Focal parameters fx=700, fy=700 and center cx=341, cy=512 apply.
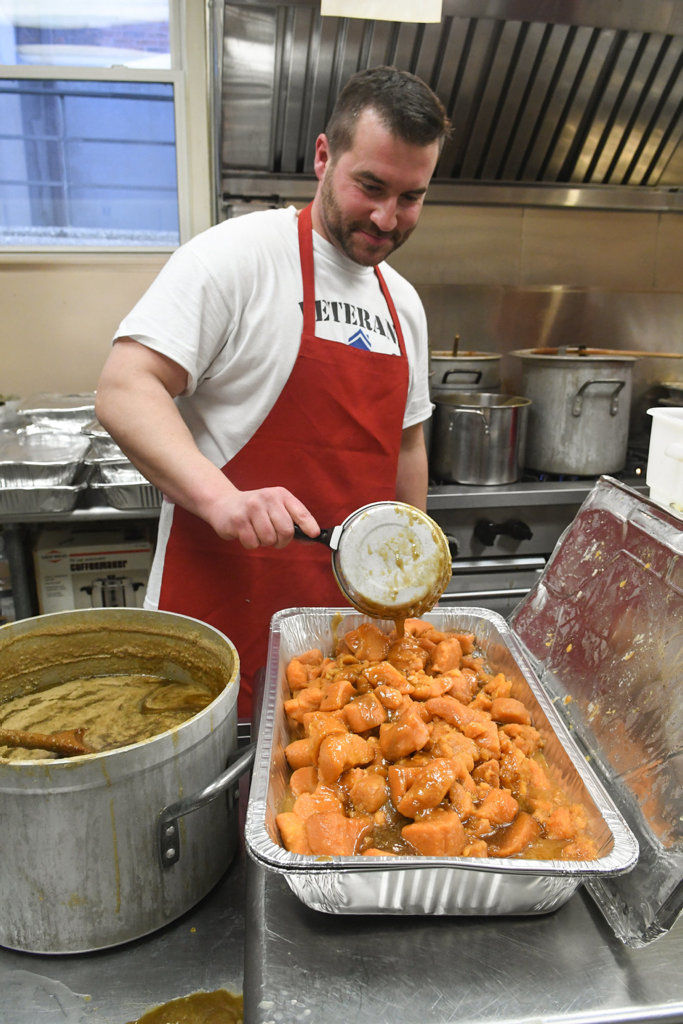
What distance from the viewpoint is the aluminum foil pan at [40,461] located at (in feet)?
7.76

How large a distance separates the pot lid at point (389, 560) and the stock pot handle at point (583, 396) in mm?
1744

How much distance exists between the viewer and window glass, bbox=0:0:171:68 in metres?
3.19

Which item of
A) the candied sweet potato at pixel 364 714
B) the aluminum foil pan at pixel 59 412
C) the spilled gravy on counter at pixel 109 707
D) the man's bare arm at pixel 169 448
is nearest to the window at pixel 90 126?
the aluminum foil pan at pixel 59 412

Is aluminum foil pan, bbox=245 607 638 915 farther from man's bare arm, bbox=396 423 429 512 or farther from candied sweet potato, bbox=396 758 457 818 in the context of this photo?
man's bare arm, bbox=396 423 429 512

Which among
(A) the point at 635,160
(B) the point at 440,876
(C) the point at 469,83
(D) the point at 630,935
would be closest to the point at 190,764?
(B) the point at 440,876

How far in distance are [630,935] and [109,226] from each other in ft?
11.8

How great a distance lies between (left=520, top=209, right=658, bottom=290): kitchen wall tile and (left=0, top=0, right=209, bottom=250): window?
172 cm

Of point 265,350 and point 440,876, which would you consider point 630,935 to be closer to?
point 440,876

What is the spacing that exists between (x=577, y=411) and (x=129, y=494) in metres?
1.74

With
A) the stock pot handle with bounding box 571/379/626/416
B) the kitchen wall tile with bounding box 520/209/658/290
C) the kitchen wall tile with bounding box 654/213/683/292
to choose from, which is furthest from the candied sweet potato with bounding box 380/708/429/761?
the kitchen wall tile with bounding box 654/213/683/292

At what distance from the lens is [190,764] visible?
2.64 ft

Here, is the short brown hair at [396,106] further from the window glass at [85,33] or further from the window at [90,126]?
the window glass at [85,33]

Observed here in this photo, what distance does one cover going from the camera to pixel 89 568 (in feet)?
8.93

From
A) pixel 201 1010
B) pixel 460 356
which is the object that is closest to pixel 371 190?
pixel 460 356
